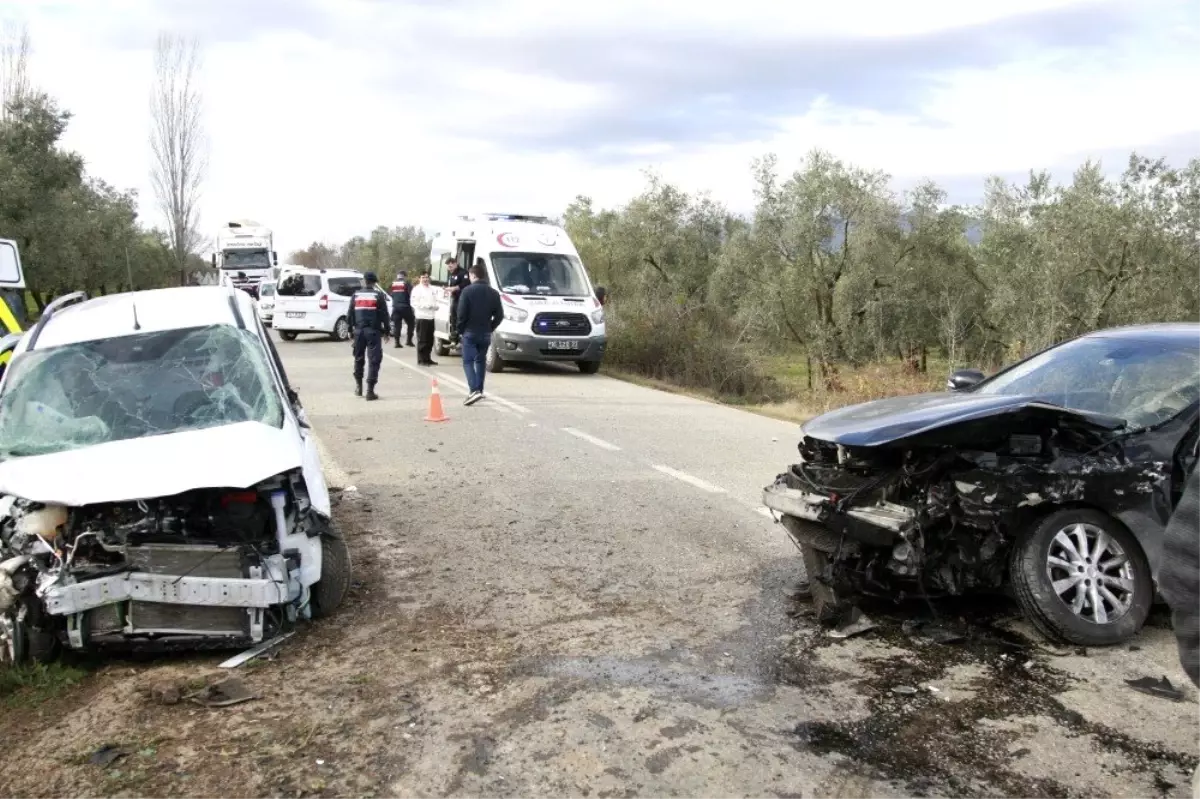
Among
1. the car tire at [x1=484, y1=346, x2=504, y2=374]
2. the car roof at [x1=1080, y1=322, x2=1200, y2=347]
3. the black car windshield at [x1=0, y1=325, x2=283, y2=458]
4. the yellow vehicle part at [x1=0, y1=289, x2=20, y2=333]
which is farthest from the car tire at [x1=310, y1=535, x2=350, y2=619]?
the car tire at [x1=484, y1=346, x2=504, y2=374]

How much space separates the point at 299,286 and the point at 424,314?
9412 millimetres

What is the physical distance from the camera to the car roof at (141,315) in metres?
5.92

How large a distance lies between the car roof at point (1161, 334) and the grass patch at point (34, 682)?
18.9 ft

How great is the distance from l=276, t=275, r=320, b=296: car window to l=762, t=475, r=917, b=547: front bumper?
2514cm

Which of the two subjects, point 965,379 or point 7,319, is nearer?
point 965,379

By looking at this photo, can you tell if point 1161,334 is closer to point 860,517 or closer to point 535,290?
point 860,517

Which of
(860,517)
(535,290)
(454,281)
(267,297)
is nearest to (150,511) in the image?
(860,517)

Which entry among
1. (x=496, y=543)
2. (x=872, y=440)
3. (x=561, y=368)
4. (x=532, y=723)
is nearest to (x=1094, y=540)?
(x=872, y=440)

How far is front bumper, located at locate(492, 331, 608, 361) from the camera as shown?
18.4 m

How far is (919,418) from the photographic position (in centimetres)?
485

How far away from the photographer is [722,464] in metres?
9.73

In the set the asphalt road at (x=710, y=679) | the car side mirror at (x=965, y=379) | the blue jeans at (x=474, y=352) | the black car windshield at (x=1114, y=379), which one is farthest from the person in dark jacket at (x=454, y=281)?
the black car windshield at (x=1114, y=379)

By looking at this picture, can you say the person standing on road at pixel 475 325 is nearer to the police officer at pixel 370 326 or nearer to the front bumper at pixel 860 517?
the police officer at pixel 370 326

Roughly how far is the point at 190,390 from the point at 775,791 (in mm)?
3914
